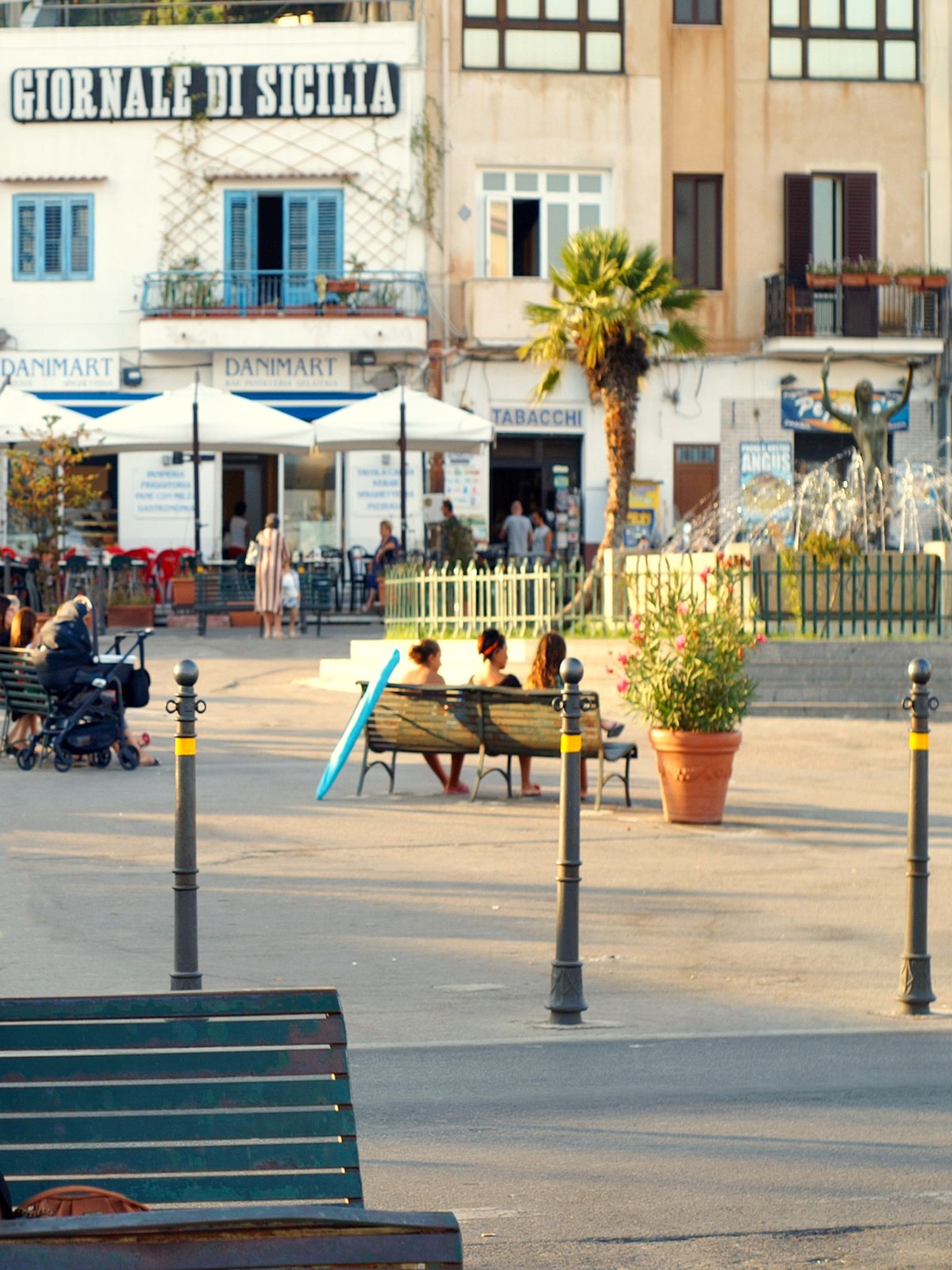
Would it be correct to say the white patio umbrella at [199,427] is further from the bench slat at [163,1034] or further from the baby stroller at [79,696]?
the bench slat at [163,1034]

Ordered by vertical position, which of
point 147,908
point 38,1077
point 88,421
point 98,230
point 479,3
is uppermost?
point 479,3

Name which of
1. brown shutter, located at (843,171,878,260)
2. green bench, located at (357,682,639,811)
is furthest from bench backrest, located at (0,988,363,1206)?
brown shutter, located at (843,171,878,260)

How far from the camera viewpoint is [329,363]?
3547cm

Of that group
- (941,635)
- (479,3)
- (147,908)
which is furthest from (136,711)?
(479,3)

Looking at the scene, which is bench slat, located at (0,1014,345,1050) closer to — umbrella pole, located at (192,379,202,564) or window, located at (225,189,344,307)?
umbrella pole, located at (192,379,202,564)

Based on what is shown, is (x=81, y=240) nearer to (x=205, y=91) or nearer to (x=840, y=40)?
(x=205, y=91)

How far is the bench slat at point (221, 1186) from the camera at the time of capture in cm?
350

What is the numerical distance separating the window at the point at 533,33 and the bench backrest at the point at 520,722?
2450 centimetres

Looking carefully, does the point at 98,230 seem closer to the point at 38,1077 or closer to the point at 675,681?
the point at 675,681

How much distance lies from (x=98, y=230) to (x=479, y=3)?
776 centimetres

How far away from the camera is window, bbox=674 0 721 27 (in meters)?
36.0

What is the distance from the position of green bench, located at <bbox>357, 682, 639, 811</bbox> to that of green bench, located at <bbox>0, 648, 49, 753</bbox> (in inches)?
104

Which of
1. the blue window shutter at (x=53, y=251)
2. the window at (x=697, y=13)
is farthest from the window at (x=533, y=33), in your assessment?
the blue window shutter at (x=53, y=251)

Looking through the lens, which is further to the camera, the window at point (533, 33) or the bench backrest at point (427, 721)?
the window at point (533, 33)
